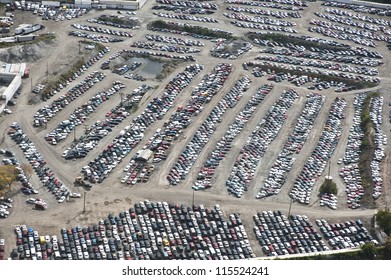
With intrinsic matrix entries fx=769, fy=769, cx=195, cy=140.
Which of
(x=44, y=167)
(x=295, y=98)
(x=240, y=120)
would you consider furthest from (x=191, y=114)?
(x=44, y=167)

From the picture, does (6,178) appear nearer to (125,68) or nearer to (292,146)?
(292,146)

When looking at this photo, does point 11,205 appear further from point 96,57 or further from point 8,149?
point 96,57

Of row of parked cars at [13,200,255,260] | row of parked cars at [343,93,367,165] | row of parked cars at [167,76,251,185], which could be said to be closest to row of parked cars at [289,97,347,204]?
row of parked cars at [343,93,367,165]

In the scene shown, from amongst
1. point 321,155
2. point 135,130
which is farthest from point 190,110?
point 321,155

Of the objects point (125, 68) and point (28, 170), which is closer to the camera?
point (28, 170)

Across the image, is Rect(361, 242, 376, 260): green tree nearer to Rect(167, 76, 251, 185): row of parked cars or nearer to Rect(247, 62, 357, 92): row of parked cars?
Rect(167, 76, 251, 185): row of parked cars

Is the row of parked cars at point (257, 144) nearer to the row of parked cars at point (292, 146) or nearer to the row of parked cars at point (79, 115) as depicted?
the row of parked cars at point (292, 146)
